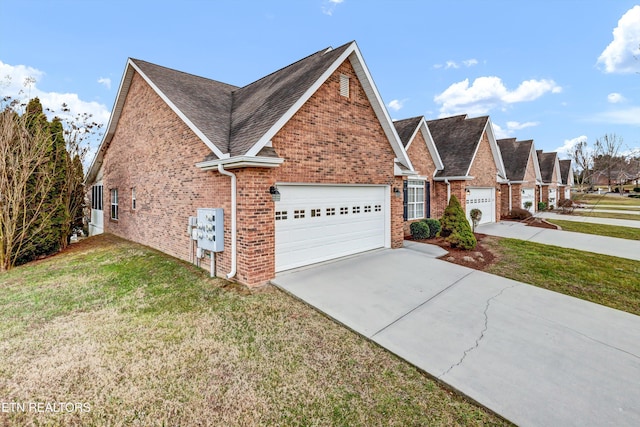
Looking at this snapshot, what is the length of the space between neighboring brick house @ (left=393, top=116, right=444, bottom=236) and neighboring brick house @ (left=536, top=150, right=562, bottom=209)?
2215 cm

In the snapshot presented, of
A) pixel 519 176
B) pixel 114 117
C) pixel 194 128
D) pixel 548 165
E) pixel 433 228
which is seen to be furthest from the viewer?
pixel 548 165

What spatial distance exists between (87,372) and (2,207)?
983 cm

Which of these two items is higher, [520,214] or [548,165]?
[548,165]

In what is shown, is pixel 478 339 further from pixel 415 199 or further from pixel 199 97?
pixel 415 199

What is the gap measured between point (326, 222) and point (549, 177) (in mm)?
34603

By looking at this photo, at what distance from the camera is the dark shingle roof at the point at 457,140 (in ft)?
53.1

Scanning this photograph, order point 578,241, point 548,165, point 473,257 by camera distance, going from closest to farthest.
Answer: point 473,257 → point 578,241 → point 548,165

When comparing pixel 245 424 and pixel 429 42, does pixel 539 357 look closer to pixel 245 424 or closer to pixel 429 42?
pixel 245 424

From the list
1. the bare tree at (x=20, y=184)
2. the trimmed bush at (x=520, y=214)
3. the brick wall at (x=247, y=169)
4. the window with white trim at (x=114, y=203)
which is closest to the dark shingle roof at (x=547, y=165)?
the trimmed bush at (x=520, y=214)

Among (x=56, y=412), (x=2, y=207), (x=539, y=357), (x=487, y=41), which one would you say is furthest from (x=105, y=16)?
(x=487, y=41)

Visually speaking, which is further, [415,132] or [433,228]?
[415,132]

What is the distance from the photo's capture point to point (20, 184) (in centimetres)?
969

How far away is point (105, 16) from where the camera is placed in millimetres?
11734

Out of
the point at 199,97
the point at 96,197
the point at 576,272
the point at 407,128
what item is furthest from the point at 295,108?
the point at 96,197
